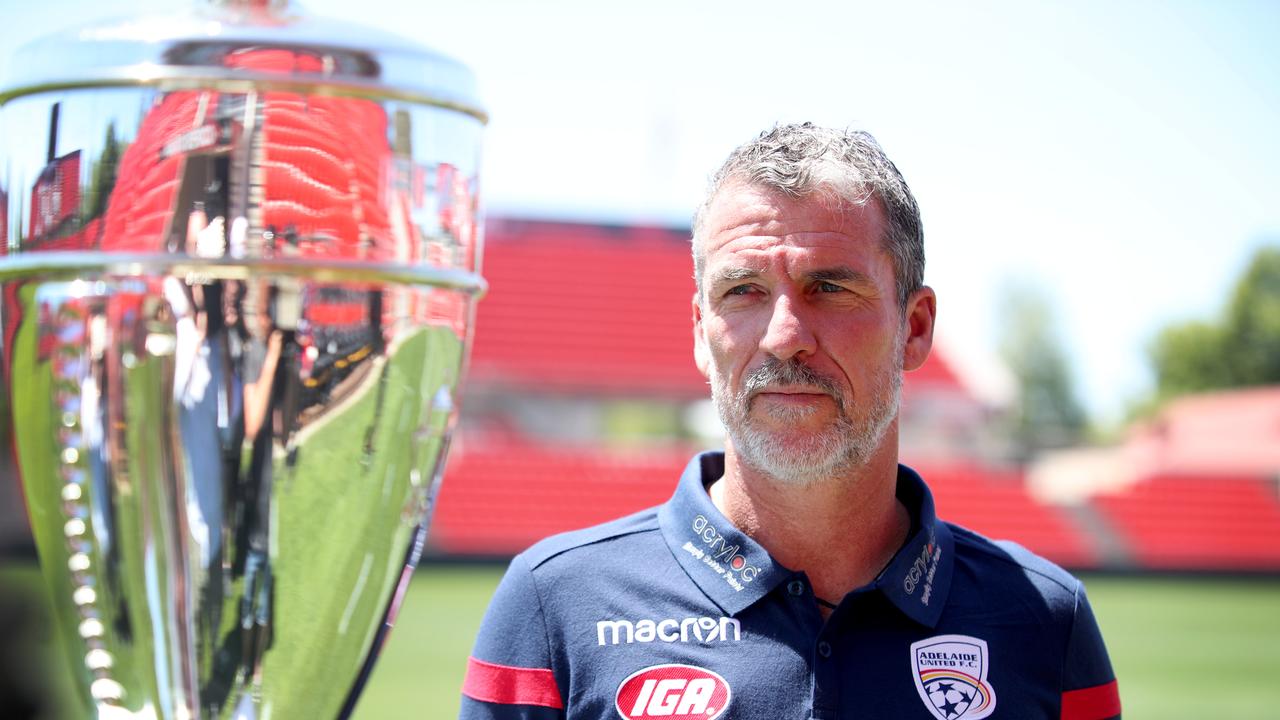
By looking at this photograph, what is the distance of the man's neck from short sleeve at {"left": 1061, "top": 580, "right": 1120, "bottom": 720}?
0.19m

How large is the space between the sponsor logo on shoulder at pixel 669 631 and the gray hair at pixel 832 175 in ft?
0.98

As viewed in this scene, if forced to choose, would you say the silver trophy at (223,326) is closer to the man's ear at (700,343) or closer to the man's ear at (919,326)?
the man's ear at (700,343)

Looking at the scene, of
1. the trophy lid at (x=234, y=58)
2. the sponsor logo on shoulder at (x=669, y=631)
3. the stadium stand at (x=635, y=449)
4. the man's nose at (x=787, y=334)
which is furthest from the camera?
the stadium stand at (x=635, y=449)

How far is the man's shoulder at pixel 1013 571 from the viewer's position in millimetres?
1304

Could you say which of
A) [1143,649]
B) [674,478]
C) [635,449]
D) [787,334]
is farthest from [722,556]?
[635,449]

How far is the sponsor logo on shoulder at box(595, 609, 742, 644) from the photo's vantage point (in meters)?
1.22

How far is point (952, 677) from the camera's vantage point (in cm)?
121

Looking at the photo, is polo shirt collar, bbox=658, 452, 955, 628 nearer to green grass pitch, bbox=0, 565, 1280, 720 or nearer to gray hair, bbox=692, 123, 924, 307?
gray hair, bbox=692, 123, 924, 307

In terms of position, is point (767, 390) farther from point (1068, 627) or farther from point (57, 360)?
point (57, 360)

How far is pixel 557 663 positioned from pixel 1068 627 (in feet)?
1.58

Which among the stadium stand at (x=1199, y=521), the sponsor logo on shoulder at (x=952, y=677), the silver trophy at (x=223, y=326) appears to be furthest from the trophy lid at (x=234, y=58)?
the stadium stand at (x=1199, y=521)

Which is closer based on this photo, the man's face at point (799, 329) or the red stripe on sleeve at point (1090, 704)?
the man's face at point (799, 329)

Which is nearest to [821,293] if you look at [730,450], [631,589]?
[730,450]

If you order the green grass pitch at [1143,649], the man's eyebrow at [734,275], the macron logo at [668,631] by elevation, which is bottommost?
the green grass pitch at [1143,649]
